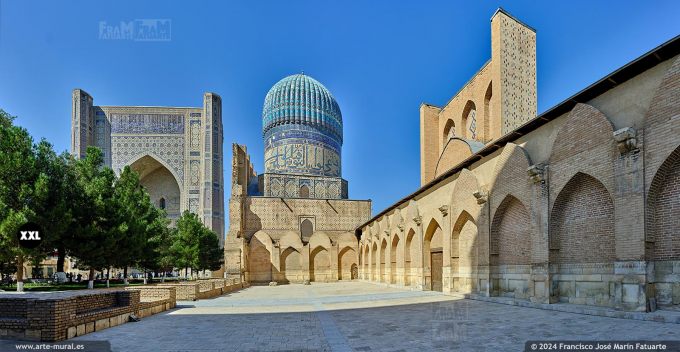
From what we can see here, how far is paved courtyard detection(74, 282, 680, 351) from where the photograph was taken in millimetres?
6027

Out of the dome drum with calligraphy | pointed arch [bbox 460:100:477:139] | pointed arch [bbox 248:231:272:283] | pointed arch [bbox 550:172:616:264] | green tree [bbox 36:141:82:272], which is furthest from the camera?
the dome drum with calligraphy

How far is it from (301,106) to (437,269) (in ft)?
100

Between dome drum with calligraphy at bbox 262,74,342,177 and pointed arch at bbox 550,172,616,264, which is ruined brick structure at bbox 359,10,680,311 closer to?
pointed arch at bbox 550,172,616,264

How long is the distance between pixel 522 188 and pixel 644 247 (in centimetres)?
370

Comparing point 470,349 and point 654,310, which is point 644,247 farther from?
point 470,349

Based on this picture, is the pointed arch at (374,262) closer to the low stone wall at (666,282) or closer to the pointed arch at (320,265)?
the pointed arch at (320,265)

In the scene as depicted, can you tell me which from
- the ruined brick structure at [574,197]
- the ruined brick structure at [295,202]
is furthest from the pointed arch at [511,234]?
the ruined brick structure at [295,202]

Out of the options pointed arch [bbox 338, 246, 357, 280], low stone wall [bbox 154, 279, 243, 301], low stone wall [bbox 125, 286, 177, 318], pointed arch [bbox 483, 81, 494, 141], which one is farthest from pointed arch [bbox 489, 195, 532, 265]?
pointed arch [bbox 338, 246, 357, 280]

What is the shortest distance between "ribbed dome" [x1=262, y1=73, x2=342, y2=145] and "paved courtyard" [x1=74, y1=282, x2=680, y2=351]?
35.5 meters

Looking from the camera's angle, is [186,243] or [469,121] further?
[186,243]

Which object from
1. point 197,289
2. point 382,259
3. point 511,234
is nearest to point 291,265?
point 382,259

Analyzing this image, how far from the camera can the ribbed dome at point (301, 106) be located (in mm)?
44250

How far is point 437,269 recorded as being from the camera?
56.7 feet

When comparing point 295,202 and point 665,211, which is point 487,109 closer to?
point 665,211
